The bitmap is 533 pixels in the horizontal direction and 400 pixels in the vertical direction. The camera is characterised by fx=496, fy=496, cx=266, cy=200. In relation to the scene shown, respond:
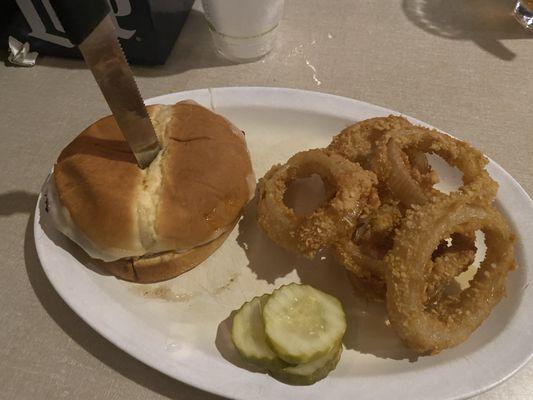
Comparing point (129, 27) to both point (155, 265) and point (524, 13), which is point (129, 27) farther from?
point (524, 13)

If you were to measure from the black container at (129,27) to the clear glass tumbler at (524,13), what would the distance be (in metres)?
1.48

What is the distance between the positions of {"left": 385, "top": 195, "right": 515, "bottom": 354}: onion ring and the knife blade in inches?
27.7

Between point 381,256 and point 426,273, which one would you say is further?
point 381,256

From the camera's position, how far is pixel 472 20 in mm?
2234

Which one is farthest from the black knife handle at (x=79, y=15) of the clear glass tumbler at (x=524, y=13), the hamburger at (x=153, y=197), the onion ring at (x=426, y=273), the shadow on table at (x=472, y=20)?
the clear glass tumbler at (x=524, y=13)

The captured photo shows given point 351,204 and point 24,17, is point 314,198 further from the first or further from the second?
point 24,17

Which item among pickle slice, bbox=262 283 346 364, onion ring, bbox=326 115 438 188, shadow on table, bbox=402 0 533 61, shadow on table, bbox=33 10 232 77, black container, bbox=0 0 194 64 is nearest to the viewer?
pickle slice, bbox=262 283 346 364

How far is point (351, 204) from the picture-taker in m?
1.29

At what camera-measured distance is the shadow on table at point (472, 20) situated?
85.0 inches

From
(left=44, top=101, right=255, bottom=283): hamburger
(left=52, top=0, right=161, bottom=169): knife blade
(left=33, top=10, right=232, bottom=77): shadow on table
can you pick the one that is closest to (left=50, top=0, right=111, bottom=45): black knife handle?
(left=52, top=0, right=161, bottom=169): knife blade

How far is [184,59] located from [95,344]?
4.11 ft

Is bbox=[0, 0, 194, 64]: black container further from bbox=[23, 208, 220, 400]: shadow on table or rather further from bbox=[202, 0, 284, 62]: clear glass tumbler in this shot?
bbox=[23, 208, 220, 400]: shadow on table

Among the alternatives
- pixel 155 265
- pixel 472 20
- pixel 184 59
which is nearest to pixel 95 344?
pixel 155 265

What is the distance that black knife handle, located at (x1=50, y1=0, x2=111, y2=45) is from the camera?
0.93 m
